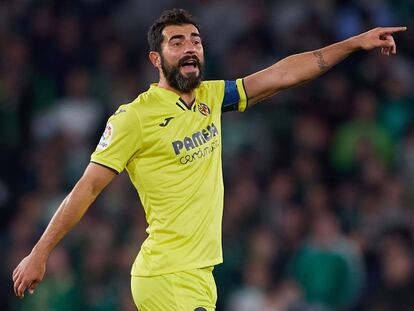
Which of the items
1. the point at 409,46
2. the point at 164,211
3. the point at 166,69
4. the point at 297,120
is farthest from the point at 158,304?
the point at 409,46

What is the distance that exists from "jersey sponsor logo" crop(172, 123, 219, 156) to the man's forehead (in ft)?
1.73

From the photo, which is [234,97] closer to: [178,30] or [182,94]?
[182,94]

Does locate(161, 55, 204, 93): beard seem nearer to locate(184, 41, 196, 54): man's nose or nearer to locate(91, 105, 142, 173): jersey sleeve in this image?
locate(184, 41, 196, 54): man's nose

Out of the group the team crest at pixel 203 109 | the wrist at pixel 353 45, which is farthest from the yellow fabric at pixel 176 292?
the wrist at pixel 353 45

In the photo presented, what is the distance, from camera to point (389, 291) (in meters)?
9.30

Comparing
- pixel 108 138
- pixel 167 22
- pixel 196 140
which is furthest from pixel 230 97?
pixel 108 138

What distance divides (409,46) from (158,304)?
20.3ft

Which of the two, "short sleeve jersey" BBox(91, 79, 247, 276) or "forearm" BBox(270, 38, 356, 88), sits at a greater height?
"forearm" BBox(270, 38, 356, 88)

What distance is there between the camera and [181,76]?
19.9 ft

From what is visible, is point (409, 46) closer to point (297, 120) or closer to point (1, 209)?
point (297, 120)

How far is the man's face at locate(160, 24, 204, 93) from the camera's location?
605cm

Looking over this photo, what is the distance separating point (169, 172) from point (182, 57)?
2.06 ft

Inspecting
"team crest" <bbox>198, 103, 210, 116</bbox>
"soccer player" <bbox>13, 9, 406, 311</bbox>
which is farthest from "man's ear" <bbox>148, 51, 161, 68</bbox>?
"team crest" <bbox>198, 103, 210, 116</bbox>

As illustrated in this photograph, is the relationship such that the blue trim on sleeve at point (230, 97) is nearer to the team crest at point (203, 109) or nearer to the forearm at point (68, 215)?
the team crest at point (203, 109)
